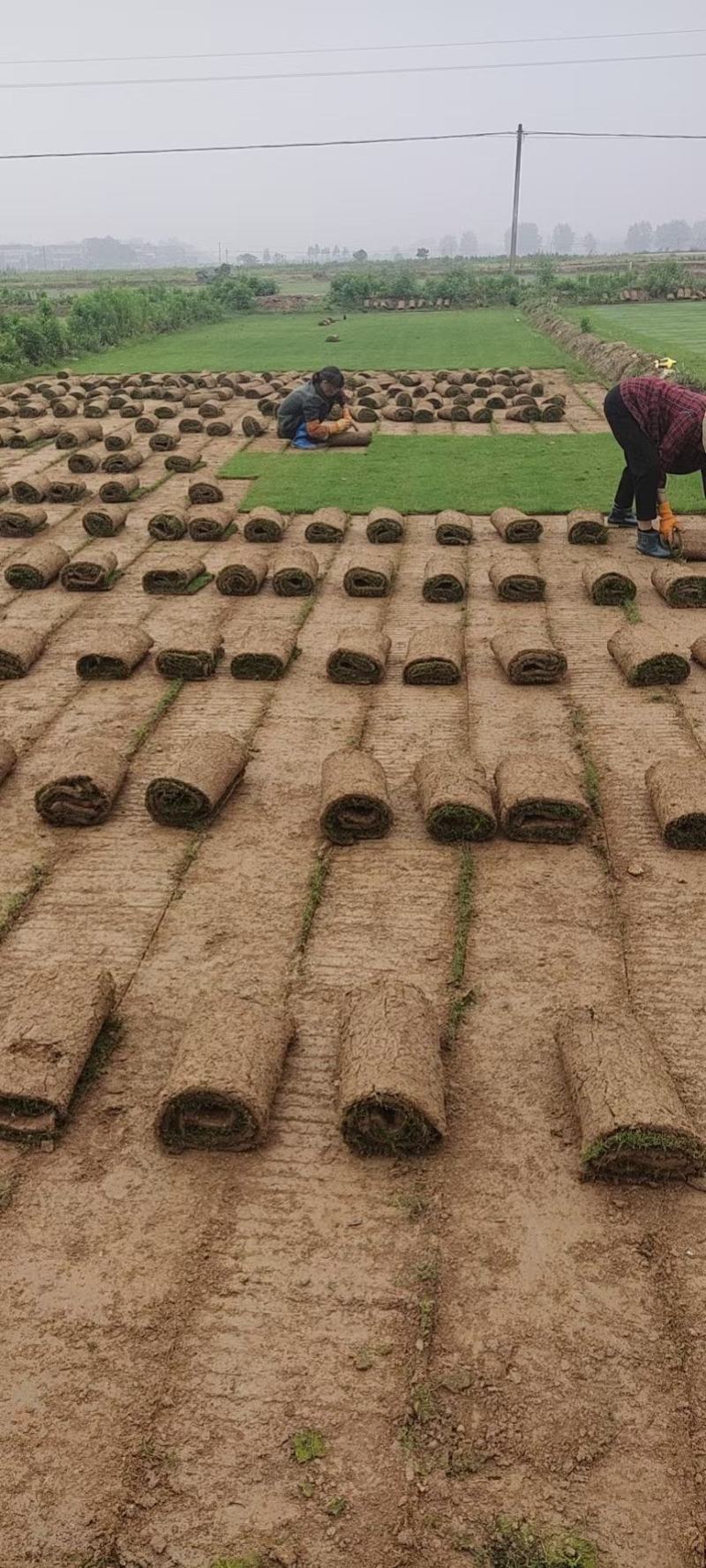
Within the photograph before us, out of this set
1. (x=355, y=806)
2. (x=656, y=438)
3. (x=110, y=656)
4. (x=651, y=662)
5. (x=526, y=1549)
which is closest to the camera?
(x=526, y=1549)

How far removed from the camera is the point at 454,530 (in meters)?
13.6

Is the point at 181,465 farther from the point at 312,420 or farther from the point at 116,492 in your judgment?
the point at 312,420

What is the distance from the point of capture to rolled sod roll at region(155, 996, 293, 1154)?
481cm

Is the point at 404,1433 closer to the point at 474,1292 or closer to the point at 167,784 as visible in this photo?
the point at 474,1292

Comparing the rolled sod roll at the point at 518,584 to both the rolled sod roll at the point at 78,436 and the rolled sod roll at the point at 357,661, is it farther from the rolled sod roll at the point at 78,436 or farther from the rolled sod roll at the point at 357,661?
the rolled sod roll at the point at 78,436

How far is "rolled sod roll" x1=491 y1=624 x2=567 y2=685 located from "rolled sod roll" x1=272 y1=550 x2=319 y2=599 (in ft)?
10.4

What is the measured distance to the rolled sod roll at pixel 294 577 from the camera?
11.9 m

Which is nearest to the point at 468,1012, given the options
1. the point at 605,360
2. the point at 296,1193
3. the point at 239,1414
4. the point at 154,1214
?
the point at 296,1193

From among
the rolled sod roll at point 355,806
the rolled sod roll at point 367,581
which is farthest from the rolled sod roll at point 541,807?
the rolled sod roll at point 367,581

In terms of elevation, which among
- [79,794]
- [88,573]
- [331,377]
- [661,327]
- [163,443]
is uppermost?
[661,327]

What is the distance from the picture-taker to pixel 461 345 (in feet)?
120

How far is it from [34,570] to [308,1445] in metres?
10.7

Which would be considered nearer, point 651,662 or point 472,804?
point 472,804

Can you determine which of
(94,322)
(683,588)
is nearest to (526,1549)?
(683,588)
